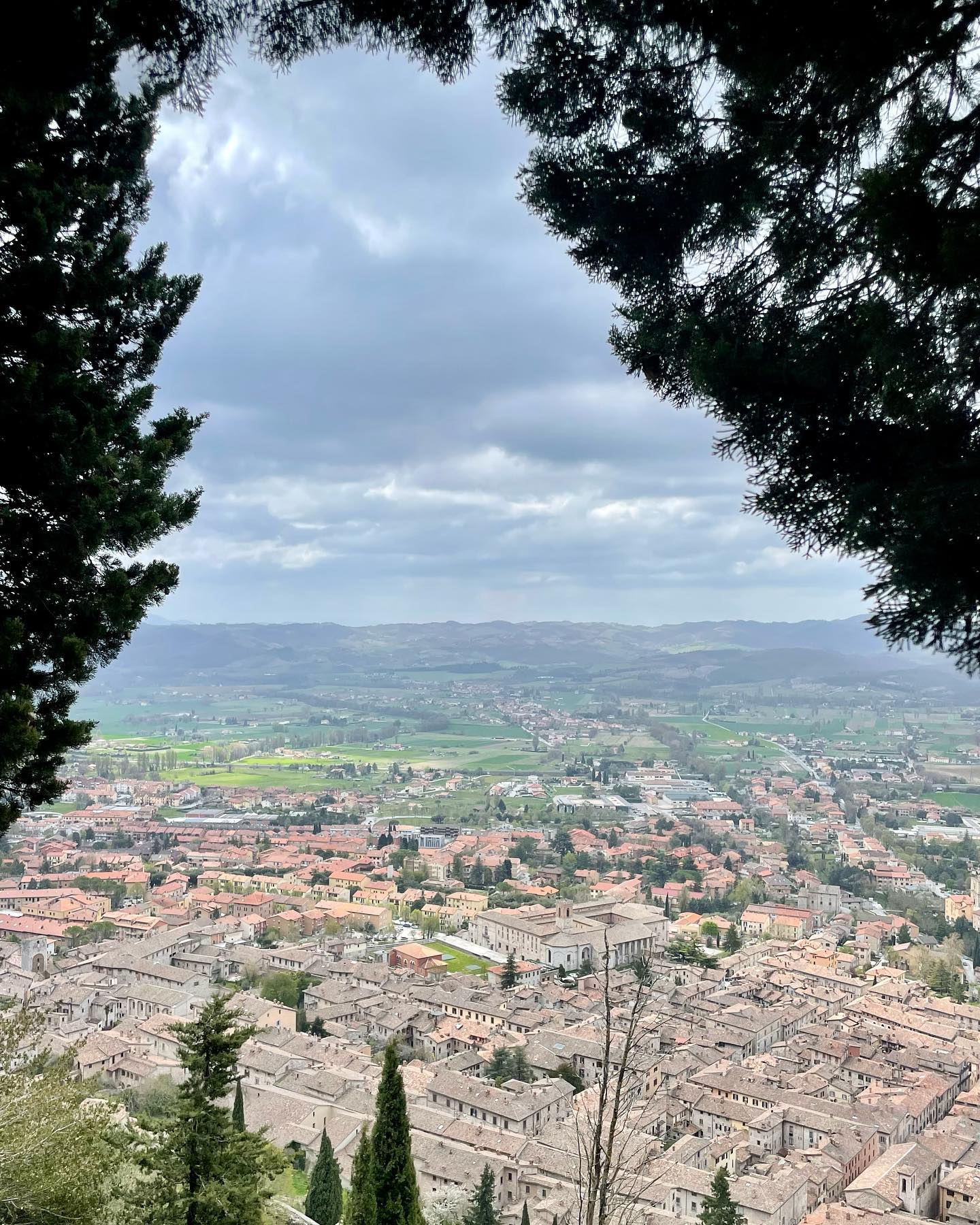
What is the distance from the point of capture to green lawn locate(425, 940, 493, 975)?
2473cm

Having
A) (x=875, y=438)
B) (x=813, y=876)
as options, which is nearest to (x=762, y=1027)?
(x=813, y=876)

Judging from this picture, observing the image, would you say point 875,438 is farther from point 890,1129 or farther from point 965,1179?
point 890,1129

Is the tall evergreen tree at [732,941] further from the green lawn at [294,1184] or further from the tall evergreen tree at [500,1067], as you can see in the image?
the green lawn at [294,1184]

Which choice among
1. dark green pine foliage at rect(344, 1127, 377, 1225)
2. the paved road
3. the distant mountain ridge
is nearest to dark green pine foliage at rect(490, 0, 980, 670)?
dark green pine foliage at rect(344, 1127, 377, 1225)

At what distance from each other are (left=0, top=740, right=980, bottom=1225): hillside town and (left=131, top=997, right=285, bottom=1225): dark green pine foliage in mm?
A: 366

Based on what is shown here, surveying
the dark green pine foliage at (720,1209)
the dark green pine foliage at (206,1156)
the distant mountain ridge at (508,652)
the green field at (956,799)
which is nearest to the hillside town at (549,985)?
the dark green pine foliage at (206,1156)

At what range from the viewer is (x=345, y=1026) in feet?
61.7

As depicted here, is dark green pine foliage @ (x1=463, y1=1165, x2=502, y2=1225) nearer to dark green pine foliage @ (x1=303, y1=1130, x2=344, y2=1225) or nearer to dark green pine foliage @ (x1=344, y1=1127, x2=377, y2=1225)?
dark green pine foliage @ (x1=303, y1=1130, x2=344, y2=1225)

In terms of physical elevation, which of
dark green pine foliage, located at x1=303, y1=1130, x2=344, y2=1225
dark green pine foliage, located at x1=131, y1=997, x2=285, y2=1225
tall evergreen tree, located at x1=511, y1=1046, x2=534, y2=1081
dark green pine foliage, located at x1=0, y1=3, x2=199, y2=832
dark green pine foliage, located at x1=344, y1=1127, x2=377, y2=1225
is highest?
dark green pine foliage, located at x1=0, y1=3, x2=199, y2=832

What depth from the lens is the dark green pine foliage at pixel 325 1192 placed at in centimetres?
968

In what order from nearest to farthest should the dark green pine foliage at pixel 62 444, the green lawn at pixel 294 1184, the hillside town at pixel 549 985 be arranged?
the dark green pine foliage at pixel 62 444
the green lawn at pixel 294 1184
the hillside town at pixel 549 985

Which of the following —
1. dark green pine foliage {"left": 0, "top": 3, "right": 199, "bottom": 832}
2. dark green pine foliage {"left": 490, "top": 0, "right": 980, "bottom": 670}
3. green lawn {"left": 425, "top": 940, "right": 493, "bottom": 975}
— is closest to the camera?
dark green pine foliage {"left": 490, "top": 0, "right": 980, "bottom": 670}

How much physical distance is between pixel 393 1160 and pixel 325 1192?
3.75m

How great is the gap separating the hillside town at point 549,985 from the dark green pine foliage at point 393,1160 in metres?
1.54
